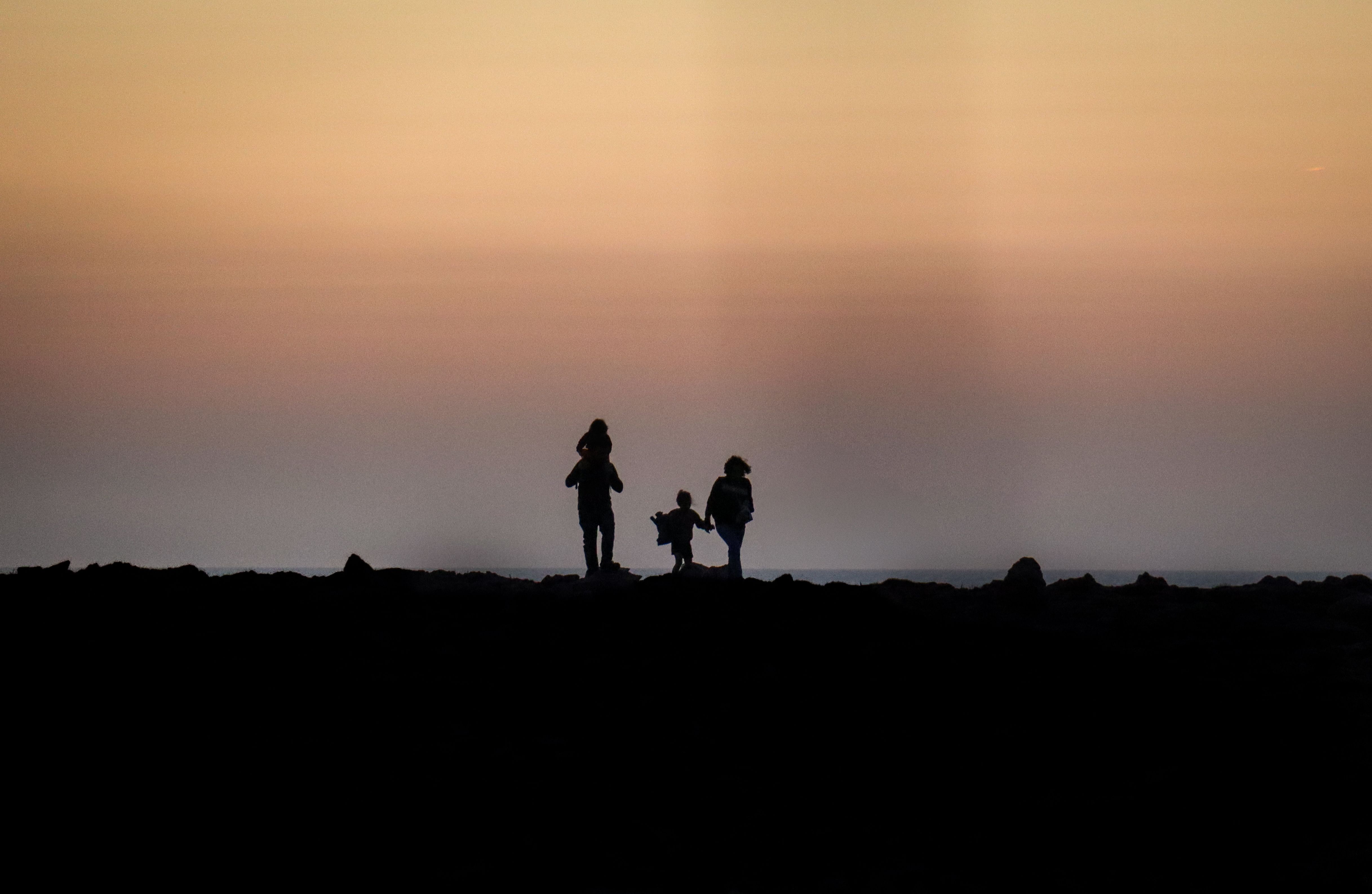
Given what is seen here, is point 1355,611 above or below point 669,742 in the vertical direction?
above

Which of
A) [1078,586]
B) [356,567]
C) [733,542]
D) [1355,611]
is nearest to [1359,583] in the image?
[1355,611]

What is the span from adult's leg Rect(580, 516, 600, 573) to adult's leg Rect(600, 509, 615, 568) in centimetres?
13

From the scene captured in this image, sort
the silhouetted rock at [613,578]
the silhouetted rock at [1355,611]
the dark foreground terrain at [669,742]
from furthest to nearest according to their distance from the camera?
the silhouetted rock at [613,578] → the silhouetted rock at [1355,611] → the dark foreground terrain at [669,742]

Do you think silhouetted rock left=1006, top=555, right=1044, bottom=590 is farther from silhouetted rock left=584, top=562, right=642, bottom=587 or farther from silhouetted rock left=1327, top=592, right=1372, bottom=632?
silhouetted rock left=584, top=562, right=642, bottom=587

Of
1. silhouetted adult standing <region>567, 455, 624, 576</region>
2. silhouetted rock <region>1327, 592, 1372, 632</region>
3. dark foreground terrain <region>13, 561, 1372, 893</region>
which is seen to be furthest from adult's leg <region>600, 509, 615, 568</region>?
silhouetted rock <region>1327, 592, 1372, 632</region>

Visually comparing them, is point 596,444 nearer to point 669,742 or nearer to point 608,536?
point 608,536

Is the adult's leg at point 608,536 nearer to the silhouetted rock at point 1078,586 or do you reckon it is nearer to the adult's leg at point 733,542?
the adult's leg at point 733,542

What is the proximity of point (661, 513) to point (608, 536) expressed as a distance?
899 millimetres

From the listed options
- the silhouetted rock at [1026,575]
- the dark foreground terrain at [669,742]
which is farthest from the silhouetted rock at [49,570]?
the silhouetted rock at [1026,575]

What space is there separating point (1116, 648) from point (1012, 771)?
14.7 feet

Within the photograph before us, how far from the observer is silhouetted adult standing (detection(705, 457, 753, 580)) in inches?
971

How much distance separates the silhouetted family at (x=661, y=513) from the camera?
24734 mm

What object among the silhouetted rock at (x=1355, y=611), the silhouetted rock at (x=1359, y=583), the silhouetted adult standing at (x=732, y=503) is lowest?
the silhouetted rock at (x=1355, y=611)

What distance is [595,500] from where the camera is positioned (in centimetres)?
2489
